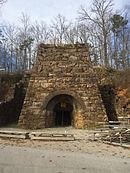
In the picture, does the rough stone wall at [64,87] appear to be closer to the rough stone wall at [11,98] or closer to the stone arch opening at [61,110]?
the stone arch opening at [61,110]

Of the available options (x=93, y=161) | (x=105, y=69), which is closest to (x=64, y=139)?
(x=93, y=161)

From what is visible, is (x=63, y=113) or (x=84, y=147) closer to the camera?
(x=84, y=147)

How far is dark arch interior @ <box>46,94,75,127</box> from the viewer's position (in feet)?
62.5

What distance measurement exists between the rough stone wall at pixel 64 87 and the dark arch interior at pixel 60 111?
32 centimetres

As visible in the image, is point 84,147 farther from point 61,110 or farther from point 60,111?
point 60,111

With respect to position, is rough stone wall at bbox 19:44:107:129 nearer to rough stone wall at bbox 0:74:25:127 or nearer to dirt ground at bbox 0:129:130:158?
rough stone wall at bbox 0:74:25:127

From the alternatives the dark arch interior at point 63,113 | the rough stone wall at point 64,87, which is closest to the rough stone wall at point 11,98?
the rough stone wall at point 64,87

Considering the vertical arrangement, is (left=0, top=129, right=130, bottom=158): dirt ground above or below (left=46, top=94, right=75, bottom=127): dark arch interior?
below

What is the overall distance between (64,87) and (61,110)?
8.30 feet

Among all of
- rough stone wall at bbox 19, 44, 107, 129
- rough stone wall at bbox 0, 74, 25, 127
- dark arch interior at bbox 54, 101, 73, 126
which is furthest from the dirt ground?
rough stone wall at bbox 0, 74, 25, 127

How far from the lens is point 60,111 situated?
2097 centimetres

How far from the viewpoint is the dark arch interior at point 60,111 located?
62.5 ft

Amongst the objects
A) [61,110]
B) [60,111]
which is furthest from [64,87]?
[60,111]

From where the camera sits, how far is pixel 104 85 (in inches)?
906
